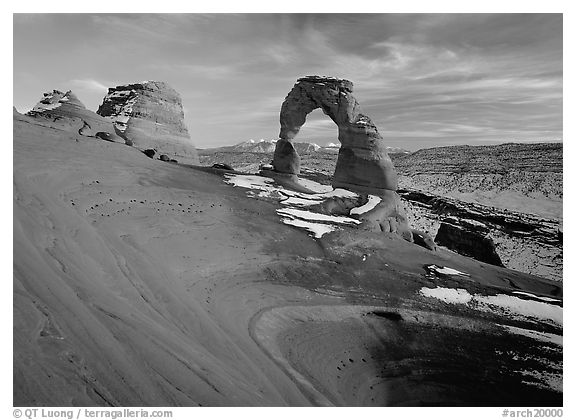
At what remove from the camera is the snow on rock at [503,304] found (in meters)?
7.16

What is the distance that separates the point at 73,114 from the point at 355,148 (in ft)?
43.5

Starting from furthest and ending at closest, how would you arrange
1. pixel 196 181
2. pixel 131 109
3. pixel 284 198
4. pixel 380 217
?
pixel 131 109, pixel 380 217, pixel 284 198, pixel 196 181

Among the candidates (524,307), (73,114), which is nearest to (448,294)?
(524,307)

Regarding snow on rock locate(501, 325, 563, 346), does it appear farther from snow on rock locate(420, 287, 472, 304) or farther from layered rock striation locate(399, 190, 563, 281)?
layered rock striation locate(399, 190, 563, 281)

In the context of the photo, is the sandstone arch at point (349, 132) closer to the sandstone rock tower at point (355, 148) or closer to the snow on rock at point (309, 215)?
the sandstone rock tower at point (355, 148)

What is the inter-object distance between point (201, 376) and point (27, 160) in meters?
5.34

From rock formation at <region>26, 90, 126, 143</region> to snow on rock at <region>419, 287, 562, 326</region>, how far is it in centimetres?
1429

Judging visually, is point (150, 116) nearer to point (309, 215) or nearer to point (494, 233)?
point (309, 215)

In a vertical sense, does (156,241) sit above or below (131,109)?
below

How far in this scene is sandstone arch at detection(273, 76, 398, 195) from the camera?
1620 centimetres

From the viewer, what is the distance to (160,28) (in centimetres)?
597

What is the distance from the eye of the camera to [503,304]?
7535mm
